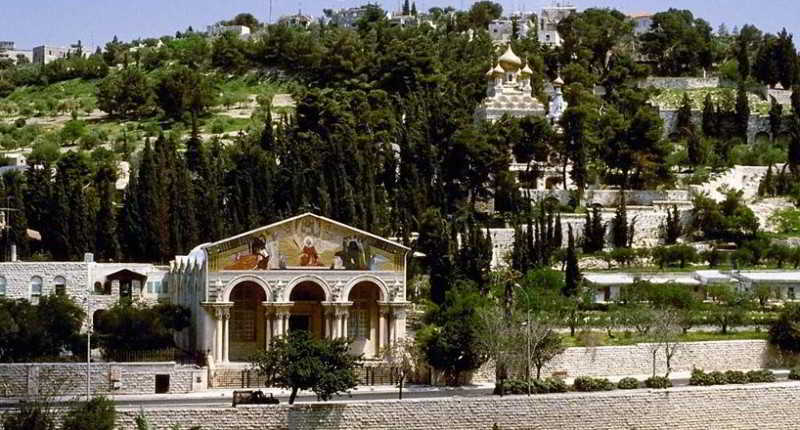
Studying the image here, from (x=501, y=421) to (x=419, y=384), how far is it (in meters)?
5.99

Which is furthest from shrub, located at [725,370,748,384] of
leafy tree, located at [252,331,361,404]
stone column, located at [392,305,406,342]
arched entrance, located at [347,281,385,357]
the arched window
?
the arched window

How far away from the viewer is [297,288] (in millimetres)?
56312

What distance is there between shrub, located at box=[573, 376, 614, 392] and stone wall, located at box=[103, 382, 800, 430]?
0.98 meters

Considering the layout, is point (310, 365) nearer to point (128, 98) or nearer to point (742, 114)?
point (742, 114)

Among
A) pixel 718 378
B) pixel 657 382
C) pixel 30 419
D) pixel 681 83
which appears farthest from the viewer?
pixel 681 83

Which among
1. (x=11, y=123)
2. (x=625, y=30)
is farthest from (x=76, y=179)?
(x=625, y=30)

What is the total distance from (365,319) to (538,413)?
9.99 metres

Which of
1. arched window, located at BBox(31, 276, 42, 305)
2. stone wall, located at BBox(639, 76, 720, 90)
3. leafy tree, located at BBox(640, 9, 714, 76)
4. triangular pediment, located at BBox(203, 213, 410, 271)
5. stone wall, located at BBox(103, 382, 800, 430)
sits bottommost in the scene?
stone wall, located at BBox(103, 382, 800, 430)

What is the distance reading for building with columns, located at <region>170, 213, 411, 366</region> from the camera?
54.3m

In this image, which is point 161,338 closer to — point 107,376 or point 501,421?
point 107,376

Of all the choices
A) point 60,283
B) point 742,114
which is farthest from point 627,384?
point 742,114

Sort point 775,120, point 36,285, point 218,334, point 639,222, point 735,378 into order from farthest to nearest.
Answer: point 775,120
point 639,222
point 36,285
point 218,334
point 735,378

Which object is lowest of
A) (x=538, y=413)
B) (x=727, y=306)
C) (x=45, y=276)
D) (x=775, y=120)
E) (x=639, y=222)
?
(x=538, y=413)

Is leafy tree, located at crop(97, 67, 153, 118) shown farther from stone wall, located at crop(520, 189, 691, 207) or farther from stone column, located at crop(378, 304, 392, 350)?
stone column, located at crop(378, 304, 392, 350)
